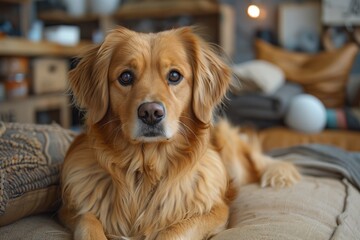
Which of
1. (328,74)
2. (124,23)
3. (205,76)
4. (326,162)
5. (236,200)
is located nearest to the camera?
(205,76)

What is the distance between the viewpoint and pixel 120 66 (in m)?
1.38

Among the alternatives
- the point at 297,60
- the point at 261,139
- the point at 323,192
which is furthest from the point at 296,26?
the point at 323,192

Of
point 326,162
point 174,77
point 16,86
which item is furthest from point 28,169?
point 16,86

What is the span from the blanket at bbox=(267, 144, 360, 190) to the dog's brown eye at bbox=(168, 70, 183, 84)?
89 centimetres

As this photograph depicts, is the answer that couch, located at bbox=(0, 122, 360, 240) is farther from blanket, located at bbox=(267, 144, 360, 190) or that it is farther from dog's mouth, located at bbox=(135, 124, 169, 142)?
dog's mouth, located at bbox=(135, 124, 169, 142)

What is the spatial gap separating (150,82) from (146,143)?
0.22 m

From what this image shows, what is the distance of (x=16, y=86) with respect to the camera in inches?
128

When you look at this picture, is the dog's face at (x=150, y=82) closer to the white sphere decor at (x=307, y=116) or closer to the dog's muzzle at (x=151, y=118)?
the dog's muzzle at (x=151, y=118)

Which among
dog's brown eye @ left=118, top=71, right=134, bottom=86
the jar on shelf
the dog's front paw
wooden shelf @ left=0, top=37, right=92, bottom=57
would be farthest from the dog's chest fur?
the jar on shelf

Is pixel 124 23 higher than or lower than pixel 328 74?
higher

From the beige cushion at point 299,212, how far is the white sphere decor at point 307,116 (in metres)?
1.38

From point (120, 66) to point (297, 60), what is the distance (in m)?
3.10

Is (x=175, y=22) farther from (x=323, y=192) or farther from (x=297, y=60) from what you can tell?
(x=323, y=192)

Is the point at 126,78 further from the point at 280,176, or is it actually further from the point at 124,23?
the point at 124,23
